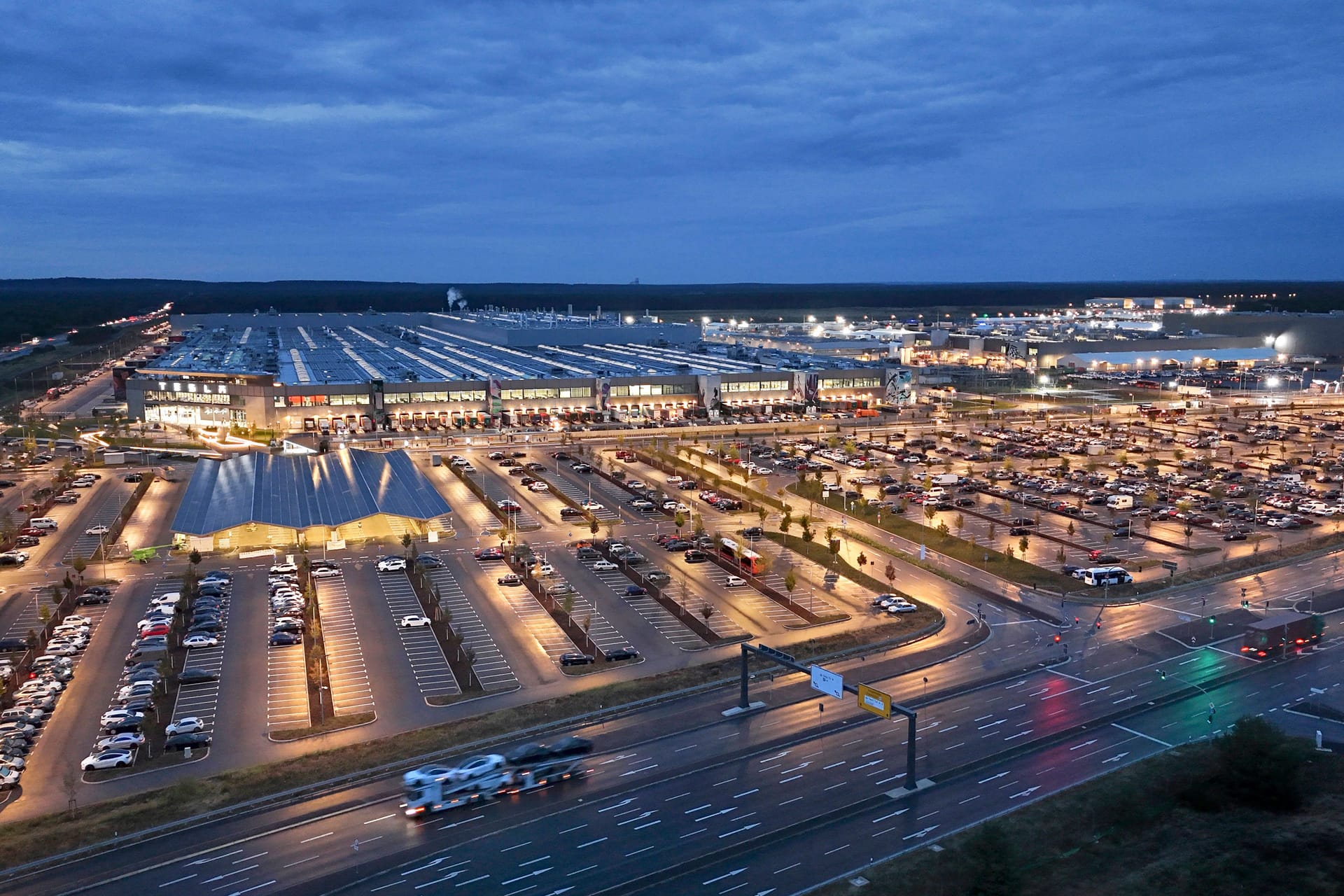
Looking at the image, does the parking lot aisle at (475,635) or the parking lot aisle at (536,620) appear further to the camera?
the parking lot aisle at (536,620)

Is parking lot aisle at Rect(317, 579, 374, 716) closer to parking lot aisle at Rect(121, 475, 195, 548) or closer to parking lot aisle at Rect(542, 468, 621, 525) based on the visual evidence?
parking lot aisle at Rect(121, 475, 195, 548)

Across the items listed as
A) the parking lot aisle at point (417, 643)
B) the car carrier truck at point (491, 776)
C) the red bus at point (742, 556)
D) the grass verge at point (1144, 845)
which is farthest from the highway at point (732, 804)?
the red bus at point (742, 556)

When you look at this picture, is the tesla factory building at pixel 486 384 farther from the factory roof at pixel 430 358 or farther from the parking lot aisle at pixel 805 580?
the parking lot aisle at pixel 805 580

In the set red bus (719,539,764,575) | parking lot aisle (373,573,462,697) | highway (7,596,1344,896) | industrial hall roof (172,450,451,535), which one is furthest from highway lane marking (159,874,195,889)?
industrial hall roof (172,450,451,535)

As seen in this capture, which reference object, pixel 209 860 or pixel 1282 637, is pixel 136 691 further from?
pixel 1282 637

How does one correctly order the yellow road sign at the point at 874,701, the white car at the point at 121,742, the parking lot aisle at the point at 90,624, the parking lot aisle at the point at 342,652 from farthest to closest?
1. the parking lot aisle at the point at 90,624
2. the parking lot aisle at the point at 342,652
3. the white car at the point at 121,742
4. the yellow road sign at the point at 874,701

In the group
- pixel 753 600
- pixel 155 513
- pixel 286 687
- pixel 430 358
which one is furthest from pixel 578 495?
pixel 430 358
